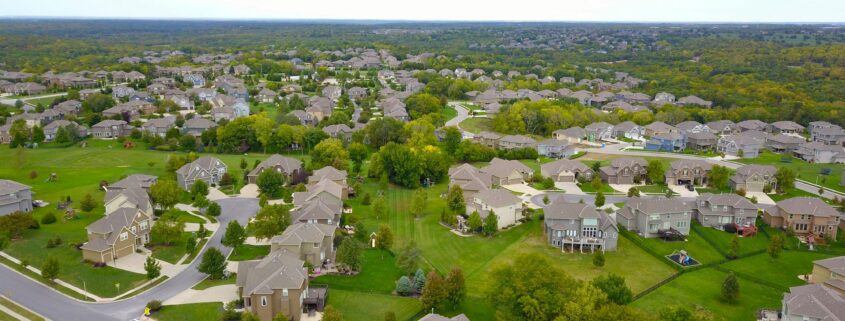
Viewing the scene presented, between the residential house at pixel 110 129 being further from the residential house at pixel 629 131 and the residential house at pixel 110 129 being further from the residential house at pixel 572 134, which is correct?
the residential house at pixel 629 131

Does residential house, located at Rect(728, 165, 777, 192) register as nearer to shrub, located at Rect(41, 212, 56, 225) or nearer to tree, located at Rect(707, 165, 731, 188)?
tree, located at Rect(707, 165, 731, 188)

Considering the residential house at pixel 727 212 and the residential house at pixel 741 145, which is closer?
the residential house at pixel 727 212

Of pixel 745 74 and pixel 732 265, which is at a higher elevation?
pixel 745 74

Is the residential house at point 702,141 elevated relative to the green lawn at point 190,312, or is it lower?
elevated

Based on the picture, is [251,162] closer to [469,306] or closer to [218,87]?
[469,306]

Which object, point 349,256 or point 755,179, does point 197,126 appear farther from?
point 755,179

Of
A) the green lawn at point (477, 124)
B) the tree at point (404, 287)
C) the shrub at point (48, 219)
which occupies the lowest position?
the tree at point (404, 287)

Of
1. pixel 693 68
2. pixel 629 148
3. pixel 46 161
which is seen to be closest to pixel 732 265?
pixel 629 148

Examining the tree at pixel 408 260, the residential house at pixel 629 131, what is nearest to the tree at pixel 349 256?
the tree at pixel 408 260
